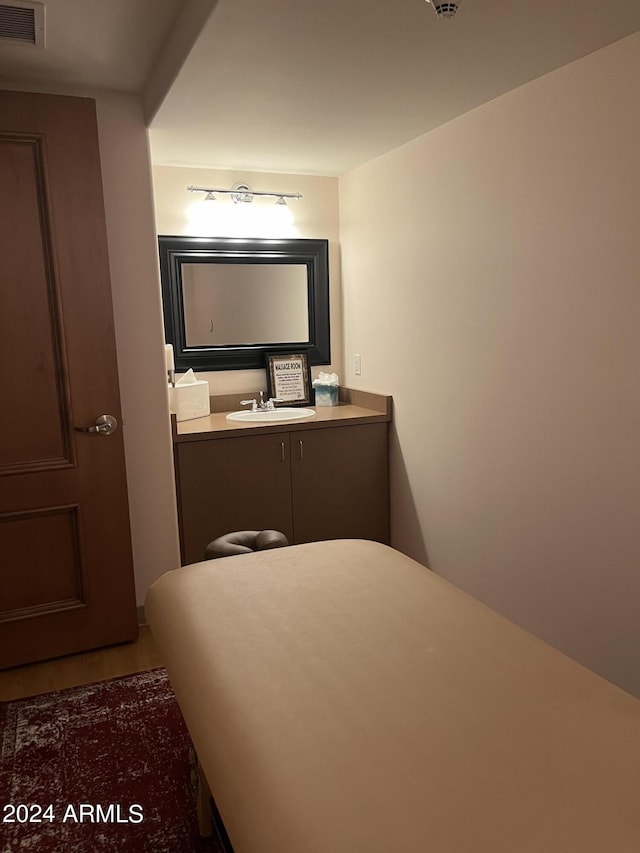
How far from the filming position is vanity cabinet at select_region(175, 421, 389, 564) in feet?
9.73

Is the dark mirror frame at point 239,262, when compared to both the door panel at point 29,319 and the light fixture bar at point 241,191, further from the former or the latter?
the door panel at point 29,319

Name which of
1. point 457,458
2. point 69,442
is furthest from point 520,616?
point 69,442

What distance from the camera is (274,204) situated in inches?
136

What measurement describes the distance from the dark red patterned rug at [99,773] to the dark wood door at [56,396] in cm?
34

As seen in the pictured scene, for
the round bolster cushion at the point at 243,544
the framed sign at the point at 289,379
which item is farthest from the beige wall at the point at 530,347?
the round bolster cushion at the point at 243,544

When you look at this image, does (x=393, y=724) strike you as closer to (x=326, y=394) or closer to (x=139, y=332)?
(x=139, y=332)

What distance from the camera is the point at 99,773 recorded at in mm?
1910

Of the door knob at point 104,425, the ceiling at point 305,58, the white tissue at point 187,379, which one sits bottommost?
the door knob at point 104,425

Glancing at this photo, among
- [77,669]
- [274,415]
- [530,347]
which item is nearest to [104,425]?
[77,669]

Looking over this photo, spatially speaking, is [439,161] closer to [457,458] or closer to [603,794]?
[457,458]

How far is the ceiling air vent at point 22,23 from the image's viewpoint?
1764 mm

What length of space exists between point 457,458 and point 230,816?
6.30ft

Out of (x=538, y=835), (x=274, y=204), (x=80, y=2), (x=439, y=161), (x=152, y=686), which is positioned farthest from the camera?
(x=274, y=204)

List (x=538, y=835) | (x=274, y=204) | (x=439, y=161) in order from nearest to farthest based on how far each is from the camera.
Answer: (x=538, y=835), (x=439, y=161), (x=274, y=204)
